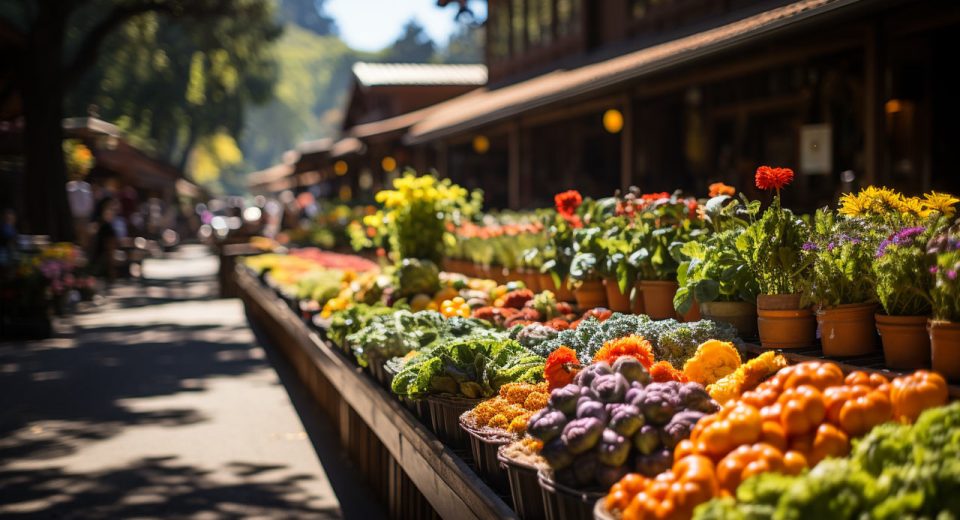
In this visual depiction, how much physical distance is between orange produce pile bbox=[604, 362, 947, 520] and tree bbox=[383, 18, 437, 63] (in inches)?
4609

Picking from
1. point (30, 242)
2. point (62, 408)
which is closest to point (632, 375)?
point (62, 408)

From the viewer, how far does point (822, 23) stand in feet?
25.9

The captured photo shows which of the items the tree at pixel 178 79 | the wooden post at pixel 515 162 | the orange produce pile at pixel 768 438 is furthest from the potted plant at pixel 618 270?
the tree at pixel 178 79

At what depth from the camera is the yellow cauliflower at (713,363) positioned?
3.75 meters

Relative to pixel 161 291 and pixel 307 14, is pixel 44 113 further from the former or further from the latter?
pixel 307 14

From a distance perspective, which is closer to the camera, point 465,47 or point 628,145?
point 628,145

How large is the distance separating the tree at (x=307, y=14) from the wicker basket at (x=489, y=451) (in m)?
188

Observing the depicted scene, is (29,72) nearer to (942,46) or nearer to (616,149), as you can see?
(616,149)

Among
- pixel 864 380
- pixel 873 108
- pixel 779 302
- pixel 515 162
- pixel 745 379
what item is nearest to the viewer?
pixel 864 380

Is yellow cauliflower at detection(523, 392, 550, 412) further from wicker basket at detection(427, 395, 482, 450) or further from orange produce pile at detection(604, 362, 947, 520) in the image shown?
orange produce pile at detection(604, 362, 947, 520)

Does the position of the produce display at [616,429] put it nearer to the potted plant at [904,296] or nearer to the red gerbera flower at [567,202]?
the potted plant at [904,296]

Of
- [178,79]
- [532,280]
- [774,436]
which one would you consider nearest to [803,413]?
[774,436]

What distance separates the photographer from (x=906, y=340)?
11.0 feet

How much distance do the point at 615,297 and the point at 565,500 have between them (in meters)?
2.93
